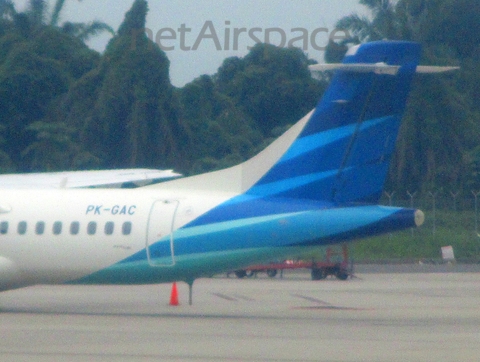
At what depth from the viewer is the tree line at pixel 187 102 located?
141ft

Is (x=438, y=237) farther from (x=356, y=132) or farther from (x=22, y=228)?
(x=22, y=228)

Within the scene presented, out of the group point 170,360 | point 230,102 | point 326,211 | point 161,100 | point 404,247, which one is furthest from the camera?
point 230,102

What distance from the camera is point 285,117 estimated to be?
180 ft

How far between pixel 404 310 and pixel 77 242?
6770 mm

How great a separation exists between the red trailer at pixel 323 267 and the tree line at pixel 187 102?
1277 centimetres

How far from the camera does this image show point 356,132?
53.3ft

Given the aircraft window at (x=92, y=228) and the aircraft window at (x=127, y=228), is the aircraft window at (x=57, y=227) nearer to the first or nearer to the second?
the aircraft window at (x=92, y=228)

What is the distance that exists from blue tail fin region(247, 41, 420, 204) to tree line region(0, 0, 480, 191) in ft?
85.0

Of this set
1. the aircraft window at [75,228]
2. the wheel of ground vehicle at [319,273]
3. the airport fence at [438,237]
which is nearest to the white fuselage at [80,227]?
the aircraft window at [75,228]

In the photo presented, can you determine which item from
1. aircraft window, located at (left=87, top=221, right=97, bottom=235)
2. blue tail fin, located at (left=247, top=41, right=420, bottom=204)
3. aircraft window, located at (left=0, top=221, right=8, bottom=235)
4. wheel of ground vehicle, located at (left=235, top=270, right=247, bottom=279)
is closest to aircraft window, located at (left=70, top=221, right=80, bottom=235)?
aircraft window, located at (left=87, top=221, right=97, bottom=235)

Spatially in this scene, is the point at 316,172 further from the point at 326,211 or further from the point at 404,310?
the point at 404,310

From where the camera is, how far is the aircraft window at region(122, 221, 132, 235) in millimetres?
17000

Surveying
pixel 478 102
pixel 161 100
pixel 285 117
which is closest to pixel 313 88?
pixel 285 117

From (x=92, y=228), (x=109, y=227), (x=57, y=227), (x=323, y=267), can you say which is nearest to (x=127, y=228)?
(x=109, y=227)
